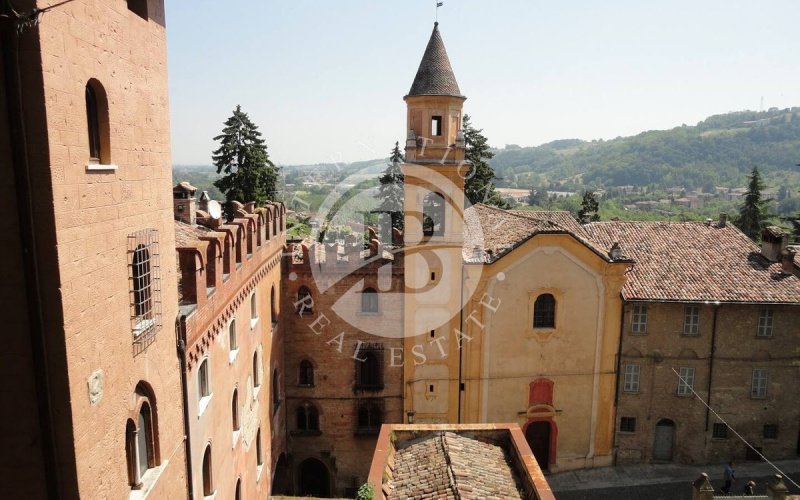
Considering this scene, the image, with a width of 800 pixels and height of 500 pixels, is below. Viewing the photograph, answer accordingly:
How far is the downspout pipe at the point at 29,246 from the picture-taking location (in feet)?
21.9

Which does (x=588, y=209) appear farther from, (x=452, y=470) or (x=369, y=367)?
(x=452, y=470)

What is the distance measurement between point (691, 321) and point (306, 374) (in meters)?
17.5

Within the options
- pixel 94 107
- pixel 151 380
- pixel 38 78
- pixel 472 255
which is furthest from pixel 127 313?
pixel 472 255

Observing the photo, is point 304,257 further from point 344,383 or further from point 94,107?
point 94,107

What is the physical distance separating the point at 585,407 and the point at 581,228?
8635 millimetres

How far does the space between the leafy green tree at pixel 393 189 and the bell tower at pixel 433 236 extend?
686 inches

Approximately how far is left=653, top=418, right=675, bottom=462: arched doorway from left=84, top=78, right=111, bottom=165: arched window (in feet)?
86.1

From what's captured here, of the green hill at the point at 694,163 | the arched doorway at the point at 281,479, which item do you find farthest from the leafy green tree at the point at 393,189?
the green hill at the point at 694,163

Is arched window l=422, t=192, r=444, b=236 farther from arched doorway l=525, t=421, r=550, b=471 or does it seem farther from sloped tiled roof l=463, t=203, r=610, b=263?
arched doorway l=525, t=421, r=550, b=471

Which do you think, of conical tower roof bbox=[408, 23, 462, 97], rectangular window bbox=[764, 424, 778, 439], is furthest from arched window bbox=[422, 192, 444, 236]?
rectangular window bbox=[764, 424, 778, 439]

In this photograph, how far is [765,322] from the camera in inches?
1001

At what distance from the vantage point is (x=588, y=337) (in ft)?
82.4

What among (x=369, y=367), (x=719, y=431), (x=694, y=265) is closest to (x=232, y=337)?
(x=369, y=367)

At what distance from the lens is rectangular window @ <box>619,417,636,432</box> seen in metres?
26.1
